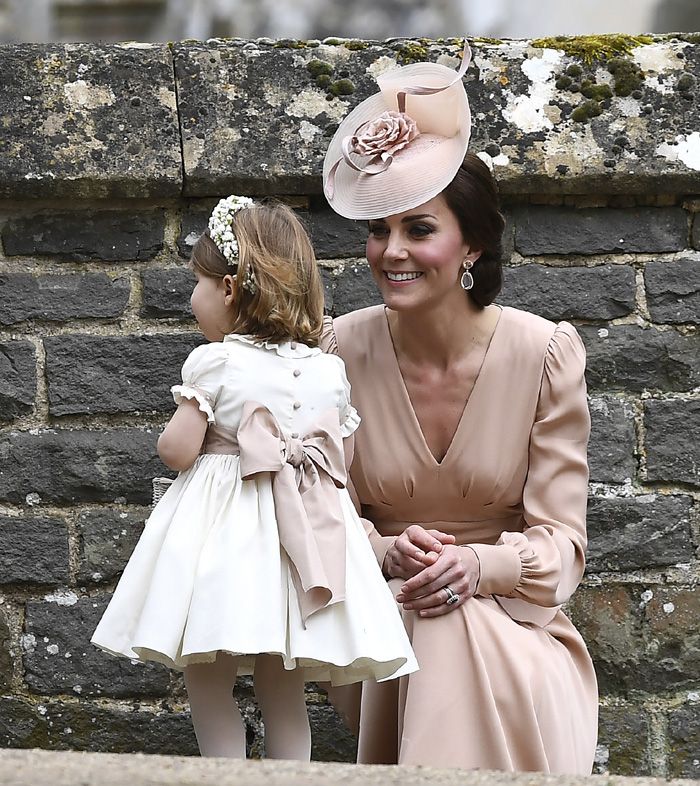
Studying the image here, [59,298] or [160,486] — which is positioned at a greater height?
[59,298]

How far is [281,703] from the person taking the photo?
98.3 inches

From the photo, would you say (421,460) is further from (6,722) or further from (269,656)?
(6,722)

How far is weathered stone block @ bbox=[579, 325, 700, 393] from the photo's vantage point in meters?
3.18

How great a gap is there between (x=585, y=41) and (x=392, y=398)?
1058 millimetres

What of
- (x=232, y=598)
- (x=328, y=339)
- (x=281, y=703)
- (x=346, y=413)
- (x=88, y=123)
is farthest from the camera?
(x=88, y=123)

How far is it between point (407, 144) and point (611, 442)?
3.17 feet

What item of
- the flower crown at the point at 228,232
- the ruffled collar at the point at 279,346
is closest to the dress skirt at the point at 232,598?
the ruffled collar at the point at 279,346

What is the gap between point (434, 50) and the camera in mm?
3195

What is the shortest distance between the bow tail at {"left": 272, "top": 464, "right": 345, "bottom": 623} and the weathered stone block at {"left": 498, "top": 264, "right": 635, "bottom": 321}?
942 mm

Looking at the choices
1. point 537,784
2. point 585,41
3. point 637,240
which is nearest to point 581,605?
point 637,240

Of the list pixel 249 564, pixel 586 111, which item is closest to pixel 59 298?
pixel 249 564

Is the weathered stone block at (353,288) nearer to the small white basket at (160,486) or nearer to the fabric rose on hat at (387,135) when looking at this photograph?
the fabric rose on hat at (387,135)

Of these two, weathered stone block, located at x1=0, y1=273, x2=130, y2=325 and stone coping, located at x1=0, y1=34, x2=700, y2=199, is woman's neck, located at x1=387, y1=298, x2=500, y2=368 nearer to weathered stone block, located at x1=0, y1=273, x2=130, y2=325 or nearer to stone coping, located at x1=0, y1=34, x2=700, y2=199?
stone coping, located at x1=0, y1=34, x2=700, y2=199

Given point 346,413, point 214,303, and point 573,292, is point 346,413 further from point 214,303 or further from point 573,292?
point 573,292
